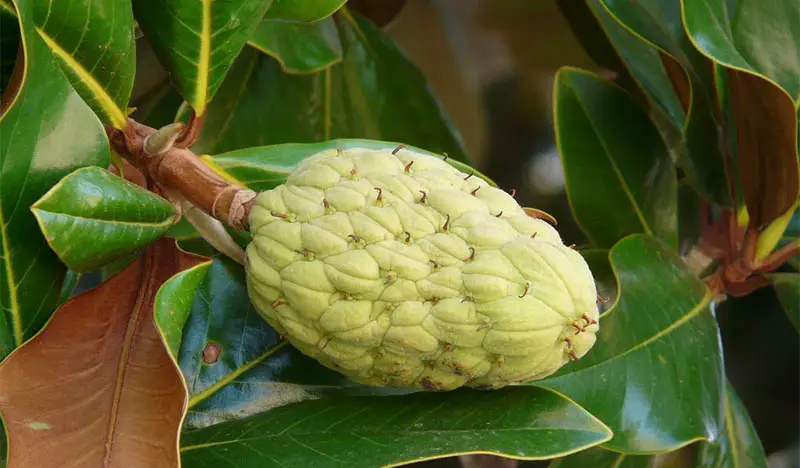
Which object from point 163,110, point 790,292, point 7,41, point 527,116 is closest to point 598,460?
point 790,292

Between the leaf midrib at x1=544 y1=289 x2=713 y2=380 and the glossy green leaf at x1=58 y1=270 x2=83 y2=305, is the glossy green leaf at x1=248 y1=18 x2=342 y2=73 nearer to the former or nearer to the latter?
the glossy green leaf at x1=58 y1=270 x2=83 y2=305

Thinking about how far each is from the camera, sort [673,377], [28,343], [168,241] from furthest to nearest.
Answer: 1. [673,377]
2. [168,241]
3. [28,343]

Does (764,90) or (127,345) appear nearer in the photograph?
(127,345)

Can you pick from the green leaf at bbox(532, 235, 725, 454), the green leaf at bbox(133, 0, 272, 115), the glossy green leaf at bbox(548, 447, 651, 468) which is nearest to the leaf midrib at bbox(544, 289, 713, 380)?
the green leaf at bbox(532, 235, 725, 454)

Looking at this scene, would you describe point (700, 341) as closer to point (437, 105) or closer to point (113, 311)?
point (437, 105)

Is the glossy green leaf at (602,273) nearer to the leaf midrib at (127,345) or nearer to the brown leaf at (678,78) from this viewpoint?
the brown leaf at (678,78)

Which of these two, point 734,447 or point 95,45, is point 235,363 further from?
point 734,447

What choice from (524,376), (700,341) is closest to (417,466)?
(700,341)
